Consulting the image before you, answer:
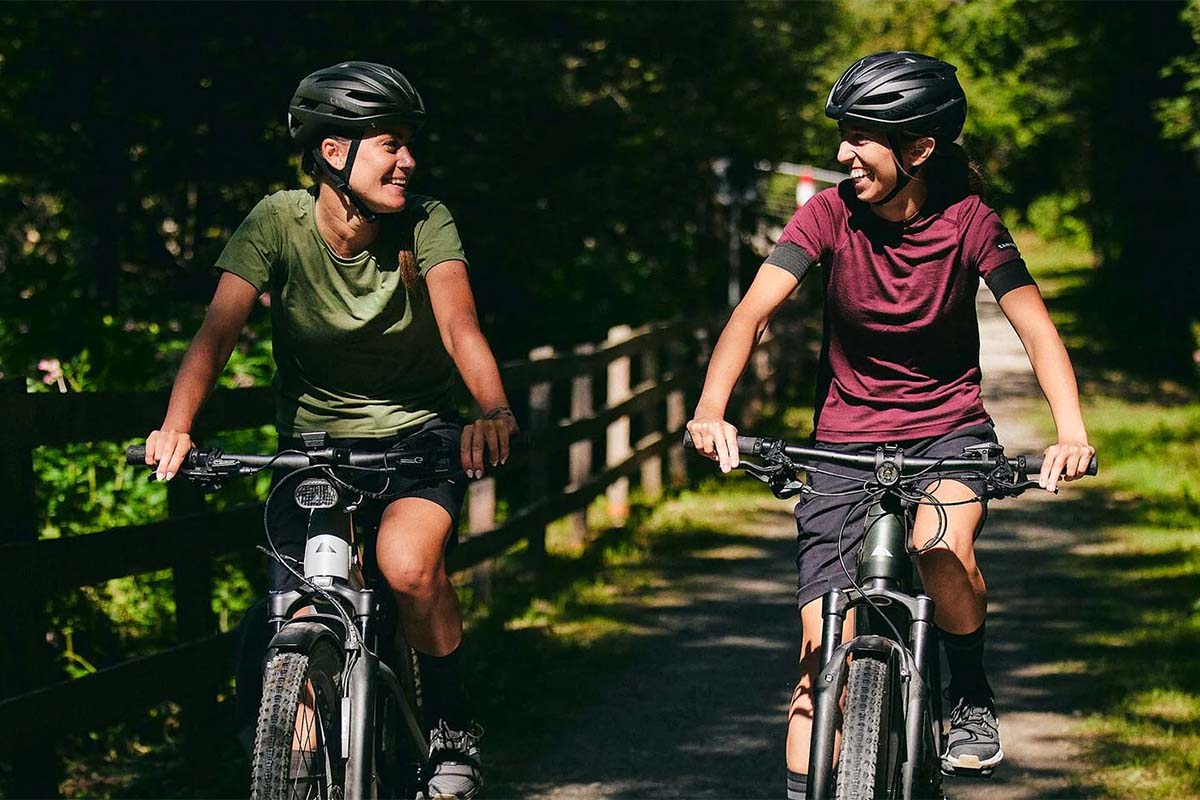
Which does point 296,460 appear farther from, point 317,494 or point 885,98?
point 885,98

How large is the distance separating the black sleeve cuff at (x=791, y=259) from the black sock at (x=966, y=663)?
1.00 m

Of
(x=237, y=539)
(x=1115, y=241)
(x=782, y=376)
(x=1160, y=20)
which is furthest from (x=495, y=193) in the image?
(x=1115, y=241)

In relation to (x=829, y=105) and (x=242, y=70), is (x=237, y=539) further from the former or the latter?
(x=242, y=70)

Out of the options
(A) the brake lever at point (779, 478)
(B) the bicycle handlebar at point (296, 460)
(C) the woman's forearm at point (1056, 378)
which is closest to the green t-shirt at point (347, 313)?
(B) the bicycle handlebar at point (296, 460)

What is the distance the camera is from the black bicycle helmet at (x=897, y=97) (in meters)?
3.84

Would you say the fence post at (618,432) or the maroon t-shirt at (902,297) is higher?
the maroon t-shirt at (902,297)

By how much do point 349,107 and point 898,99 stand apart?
4.25ft

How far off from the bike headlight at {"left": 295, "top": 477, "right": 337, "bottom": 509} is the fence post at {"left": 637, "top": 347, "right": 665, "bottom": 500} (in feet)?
25.7

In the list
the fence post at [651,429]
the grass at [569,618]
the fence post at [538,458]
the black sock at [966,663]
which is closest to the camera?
the black sock at [966,663]

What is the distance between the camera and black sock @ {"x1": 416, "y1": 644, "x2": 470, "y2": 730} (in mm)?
4238

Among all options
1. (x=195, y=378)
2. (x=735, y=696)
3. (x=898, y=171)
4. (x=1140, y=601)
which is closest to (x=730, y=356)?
(x=898, y=171)

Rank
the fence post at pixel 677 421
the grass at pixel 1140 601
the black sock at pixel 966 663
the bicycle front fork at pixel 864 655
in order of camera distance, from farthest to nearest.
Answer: the fence post at pixel 677 421 < the grass at pixel 1140 601 < the black sock at pixel 966 663 < the bicycle front fork at pixel 864 655

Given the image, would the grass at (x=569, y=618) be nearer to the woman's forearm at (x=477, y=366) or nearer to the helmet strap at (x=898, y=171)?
the woman's forearm at (x=477, y=366)

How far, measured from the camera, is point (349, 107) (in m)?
3.96
